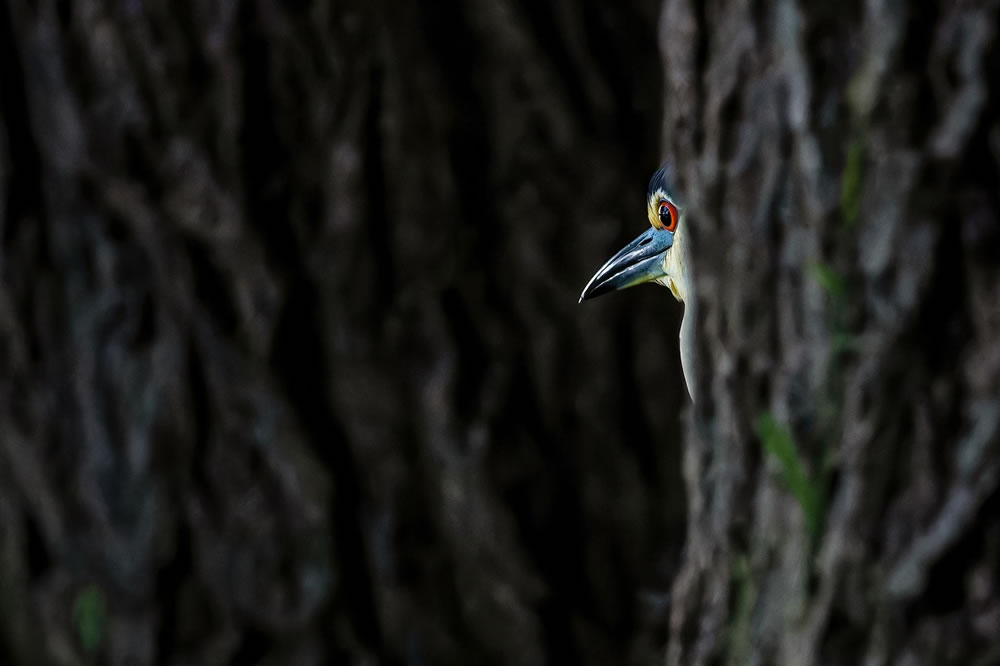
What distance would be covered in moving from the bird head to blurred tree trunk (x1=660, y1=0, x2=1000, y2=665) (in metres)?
0.57

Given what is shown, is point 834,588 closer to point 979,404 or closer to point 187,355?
point 979,404

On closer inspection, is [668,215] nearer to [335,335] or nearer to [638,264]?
[638,264]

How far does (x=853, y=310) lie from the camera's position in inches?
36.8

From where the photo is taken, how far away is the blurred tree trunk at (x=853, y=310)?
0.89 meters

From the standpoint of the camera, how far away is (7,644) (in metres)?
2.79

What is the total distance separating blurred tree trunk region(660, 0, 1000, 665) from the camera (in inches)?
34.9

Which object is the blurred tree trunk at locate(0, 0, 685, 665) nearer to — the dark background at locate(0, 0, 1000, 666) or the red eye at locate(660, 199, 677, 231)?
the dark background at locate(0, 0, 1000, 666)

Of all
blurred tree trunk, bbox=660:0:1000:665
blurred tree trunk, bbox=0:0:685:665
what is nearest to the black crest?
blurred tree trunk, bbox=660:0:1000:665

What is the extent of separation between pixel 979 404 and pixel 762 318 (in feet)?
0.62

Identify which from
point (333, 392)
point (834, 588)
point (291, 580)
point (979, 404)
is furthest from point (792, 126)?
point (291, 580)

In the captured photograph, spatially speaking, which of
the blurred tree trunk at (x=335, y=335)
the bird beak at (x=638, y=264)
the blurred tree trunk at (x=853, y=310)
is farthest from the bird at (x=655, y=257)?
the blurred tree trunk at (x=335, y=335)

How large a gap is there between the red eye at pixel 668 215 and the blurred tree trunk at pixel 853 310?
556mm

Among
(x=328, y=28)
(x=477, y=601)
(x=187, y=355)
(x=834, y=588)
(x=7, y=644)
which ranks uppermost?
(x=328, y=28)

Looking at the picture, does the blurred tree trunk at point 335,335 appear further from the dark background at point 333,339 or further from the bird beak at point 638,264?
the bird beak at point 638,264
